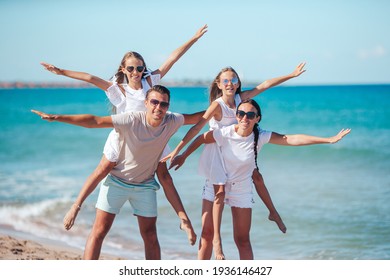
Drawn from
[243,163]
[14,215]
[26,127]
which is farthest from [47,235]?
[26,127]

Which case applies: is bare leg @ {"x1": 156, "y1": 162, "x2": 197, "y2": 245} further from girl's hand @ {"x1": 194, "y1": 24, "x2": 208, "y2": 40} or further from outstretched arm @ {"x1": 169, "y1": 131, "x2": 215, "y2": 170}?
girl's hand @ {"x1": 194, "y1": 24, "x2": 208, "y2": 40}

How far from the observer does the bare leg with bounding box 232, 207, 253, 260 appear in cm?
545

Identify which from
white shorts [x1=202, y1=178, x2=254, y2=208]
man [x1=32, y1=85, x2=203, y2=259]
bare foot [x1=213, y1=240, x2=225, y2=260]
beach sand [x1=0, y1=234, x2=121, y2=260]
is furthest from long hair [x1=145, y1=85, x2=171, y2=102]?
beach sand [x1=0, y1=234, x2=121, y2=260]

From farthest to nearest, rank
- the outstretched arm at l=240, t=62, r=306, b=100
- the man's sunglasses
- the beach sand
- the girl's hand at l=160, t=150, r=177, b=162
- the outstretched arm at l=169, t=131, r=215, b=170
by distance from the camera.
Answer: the beach sand, the outstretched arm at l=240, t=62, r=306, b=100, the outstretched arm at l=169, t=131, r=215, b=170, the girl's hand at l=160, t=150, r=177, b=162, the man's sunglasses

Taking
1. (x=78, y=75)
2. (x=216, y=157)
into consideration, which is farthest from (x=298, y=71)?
(x=78, y=75)

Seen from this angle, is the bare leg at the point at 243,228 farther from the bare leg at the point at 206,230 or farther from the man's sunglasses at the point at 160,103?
the man's sunglasses at the point at 160,103

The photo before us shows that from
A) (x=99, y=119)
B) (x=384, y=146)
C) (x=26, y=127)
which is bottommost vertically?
(x=26, y=127)

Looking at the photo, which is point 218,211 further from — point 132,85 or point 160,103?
point 132,85

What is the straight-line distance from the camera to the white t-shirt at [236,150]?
209 inches

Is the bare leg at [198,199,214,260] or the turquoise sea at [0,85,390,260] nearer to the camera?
the bare leg at [198,199,214,260]

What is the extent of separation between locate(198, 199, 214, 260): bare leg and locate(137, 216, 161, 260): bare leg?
16.5 inches

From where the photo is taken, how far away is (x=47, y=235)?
29.1 feet
